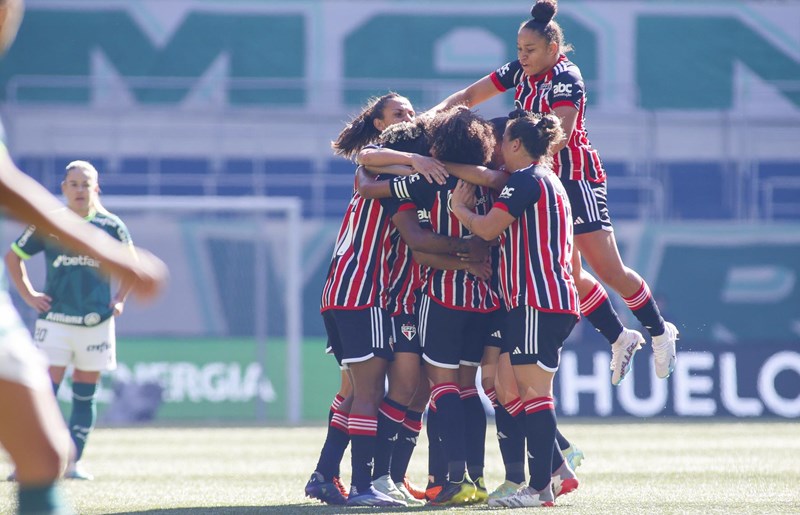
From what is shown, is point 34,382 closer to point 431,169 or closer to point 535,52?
point 431,169

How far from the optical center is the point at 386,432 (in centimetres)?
562

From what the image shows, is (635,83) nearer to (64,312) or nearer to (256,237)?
(256,237)

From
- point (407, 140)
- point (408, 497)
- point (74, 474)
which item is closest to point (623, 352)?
point (408, 497)

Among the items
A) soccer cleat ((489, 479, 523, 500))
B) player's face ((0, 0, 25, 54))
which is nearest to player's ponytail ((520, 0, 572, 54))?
soccer cleat ((489, 479, 523, 500))

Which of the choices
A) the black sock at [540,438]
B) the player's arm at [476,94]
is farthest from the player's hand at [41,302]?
the black sock at [540,438]

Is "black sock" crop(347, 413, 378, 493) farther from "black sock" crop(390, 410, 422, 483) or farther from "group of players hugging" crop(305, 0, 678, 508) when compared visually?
"black sock" crop(390, 410, 422, 483)

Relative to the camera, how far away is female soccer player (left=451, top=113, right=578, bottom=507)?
5.20 meters

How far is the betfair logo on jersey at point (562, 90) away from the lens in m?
5.88

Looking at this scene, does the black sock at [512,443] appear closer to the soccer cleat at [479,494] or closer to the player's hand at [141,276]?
→ the soccer cleat at [479,494]

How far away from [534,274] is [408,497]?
129 cm

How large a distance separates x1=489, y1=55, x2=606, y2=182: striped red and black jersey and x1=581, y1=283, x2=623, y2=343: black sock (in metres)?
0.61

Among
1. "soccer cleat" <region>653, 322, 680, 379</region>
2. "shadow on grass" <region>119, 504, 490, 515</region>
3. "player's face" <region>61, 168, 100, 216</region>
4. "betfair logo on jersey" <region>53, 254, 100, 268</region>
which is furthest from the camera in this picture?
"betfair logo on jersey" <region>53, 254, 100, 268</region>

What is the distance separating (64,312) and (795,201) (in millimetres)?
15542

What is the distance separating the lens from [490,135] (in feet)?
18.4
